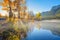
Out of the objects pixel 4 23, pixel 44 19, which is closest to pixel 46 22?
pixel 44 19

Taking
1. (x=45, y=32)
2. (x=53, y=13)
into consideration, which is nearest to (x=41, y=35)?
(x=45, y=32)

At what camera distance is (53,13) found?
293 centimetres

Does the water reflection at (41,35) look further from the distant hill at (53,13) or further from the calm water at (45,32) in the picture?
the distant hill at (53,13)

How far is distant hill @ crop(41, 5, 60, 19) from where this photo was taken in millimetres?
2906

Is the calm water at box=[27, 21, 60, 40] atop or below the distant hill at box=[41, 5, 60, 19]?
below

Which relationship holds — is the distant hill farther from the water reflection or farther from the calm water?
the water reflection

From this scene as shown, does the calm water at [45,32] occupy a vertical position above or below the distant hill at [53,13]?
below

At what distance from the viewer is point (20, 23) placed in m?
2.99

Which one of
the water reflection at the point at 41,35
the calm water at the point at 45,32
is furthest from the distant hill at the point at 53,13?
the water reflection at the point at 41,35

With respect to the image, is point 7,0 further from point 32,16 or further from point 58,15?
point 58,15

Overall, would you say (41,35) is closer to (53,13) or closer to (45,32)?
(45,32)

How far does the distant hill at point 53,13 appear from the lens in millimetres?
2906

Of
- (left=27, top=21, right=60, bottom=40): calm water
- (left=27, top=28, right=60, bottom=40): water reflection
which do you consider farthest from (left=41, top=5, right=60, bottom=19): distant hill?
(left=27, top=28, right=60, bottom=40): water reflection

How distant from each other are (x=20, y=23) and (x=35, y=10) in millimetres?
300
